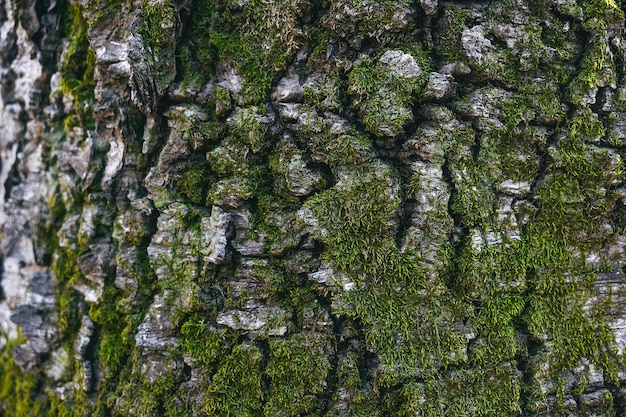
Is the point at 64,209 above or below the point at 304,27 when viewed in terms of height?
below

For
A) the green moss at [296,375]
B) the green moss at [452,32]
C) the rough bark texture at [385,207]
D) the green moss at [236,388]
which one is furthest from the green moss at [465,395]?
the green moss at [452,32]

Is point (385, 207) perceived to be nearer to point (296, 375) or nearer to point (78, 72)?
point (296, 375)

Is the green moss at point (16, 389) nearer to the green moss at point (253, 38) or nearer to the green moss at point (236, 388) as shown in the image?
the green moss at point (236, 388)

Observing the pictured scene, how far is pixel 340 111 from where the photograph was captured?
214cm

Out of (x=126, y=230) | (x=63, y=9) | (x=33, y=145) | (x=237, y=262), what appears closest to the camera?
(x=237, y=262)

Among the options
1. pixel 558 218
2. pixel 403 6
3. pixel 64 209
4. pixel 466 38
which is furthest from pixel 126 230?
pixel 558 218

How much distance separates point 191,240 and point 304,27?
3.63 ft

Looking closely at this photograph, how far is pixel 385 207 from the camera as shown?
209 centimetres

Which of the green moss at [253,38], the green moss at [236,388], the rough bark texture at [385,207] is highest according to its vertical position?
the green moss at [253,38]

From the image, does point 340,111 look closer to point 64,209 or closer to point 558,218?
point 558,218

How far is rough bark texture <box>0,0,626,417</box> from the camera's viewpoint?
2.11 metres

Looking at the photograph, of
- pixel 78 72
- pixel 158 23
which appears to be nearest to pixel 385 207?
pixel 158 23

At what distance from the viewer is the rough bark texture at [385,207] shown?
2105 millimetres

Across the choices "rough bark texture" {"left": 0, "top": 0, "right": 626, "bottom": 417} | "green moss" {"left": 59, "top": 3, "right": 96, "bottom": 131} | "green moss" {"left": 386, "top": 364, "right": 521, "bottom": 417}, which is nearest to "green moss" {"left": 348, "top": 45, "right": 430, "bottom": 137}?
"rough bark texture" {"left": 0, "top": 0, "right": 626, "bottom": 417}
